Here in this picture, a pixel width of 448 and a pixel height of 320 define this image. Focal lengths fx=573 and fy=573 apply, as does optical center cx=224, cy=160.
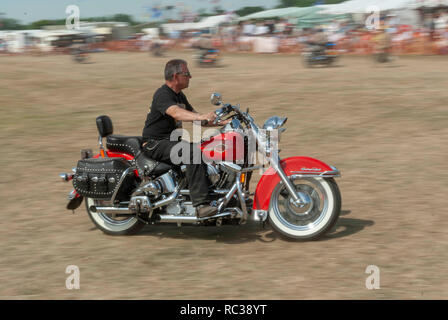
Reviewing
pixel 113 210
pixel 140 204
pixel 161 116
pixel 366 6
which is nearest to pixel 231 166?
pixel 161 116

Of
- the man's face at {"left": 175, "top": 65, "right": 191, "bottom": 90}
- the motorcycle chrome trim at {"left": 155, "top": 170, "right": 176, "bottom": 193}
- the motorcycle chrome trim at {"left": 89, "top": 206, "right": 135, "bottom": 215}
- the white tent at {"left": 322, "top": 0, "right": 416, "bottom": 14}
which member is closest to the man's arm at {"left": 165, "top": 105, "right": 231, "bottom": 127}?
the man's face at {"left": 175, "top": 65, "right": 191, "bottom": 90}

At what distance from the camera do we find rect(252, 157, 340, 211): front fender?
19.6 feet

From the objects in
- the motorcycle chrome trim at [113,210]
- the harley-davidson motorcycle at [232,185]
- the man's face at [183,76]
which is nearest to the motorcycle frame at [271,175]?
the harley-davidson motorcycle at [232,185]

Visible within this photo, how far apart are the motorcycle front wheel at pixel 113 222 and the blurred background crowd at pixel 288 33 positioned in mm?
15231

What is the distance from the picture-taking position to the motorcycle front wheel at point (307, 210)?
19.6 feet

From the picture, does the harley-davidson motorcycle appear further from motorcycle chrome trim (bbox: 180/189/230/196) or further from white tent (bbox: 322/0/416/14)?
white tent (bbox: 322/0/416/14)

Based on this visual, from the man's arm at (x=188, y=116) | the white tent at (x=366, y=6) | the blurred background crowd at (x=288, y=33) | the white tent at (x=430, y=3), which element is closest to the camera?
the man's arm at (x=188, y=116)

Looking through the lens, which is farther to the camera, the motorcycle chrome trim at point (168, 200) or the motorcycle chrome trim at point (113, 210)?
the motorcycle chrome trim at point (113, 210)

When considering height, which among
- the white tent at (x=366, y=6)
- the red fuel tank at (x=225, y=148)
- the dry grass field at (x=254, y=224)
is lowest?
the dry grass field at (x=254, y=224)

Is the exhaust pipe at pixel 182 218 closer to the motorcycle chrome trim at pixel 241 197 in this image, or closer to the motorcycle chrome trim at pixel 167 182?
the motorcycle chrome trim at pixel 241 197

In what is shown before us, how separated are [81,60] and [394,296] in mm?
21038

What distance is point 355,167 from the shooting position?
30.6 feet

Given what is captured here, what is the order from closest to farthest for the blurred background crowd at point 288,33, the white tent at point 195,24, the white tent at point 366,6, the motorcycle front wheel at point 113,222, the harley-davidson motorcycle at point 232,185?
the harley-davidson motorcycle at point 232,185
the motorcycle front wheel at point 113,222
the blurred background crowd at point 288,33
the white tent at point 366,6
the white tent at point 195,24
